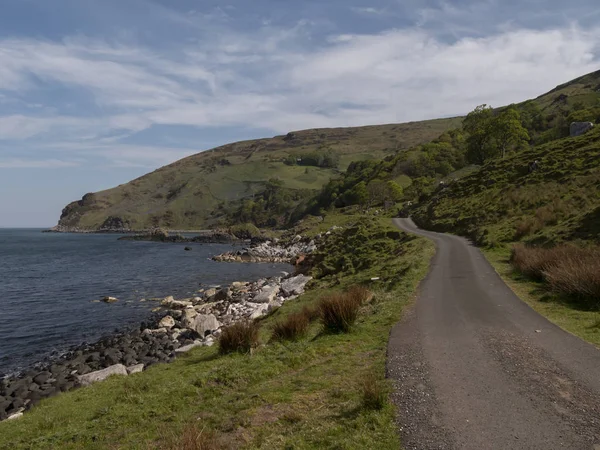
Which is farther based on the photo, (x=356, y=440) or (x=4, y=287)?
(x=4, y=287)

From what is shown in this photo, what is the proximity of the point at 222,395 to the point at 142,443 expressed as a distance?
7.92ft

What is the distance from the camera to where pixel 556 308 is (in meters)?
13.7

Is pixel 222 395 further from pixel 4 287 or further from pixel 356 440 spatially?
pixel 4 287

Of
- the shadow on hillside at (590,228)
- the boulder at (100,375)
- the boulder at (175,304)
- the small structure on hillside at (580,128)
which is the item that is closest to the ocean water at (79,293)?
the boulder at (175,304)

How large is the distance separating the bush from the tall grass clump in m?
11.6

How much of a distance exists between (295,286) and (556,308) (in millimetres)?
19746

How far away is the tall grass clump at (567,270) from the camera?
13773 millimetres

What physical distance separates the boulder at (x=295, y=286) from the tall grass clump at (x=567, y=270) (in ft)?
49.2

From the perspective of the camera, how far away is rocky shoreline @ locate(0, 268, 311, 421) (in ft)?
52.3

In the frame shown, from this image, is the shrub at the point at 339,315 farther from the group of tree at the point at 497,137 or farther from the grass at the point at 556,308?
the group of tree at the point at 497,137

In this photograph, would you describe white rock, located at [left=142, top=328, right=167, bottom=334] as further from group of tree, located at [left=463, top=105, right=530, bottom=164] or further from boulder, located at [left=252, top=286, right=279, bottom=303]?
group of tree, located at [left=463, top=105, right=530, bottom=164]

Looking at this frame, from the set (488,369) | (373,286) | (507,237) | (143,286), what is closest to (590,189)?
(507,237)

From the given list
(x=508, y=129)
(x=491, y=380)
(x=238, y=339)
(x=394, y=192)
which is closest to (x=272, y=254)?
(x=394, y=192)

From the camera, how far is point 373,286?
70.0ft
